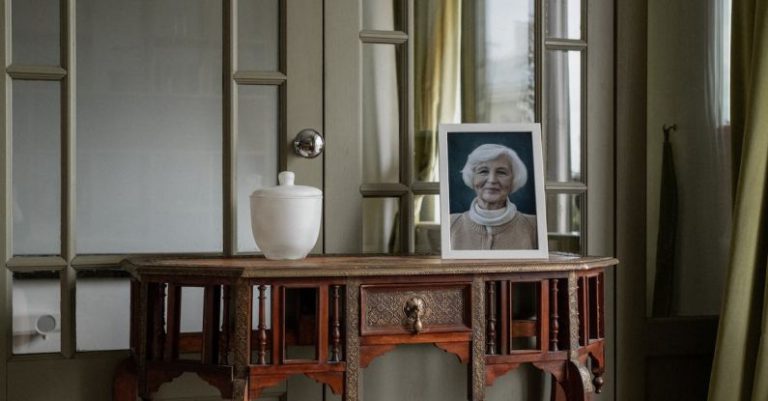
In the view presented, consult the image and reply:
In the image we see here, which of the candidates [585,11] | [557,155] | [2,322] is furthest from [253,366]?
[585,11]

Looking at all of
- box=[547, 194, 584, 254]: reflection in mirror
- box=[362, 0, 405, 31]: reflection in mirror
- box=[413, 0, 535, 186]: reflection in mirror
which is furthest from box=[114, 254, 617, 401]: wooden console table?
box=[362, 0, 405, 31]: reflection in mirror

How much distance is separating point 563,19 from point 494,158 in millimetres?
525

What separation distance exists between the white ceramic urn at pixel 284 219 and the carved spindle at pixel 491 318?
0.41 meters

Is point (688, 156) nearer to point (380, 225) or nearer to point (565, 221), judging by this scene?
point (565, 221)

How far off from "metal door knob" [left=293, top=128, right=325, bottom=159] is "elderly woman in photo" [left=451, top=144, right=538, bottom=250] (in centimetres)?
37

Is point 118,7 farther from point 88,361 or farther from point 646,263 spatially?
point 646,263

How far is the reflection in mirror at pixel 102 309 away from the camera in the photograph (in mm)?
2096

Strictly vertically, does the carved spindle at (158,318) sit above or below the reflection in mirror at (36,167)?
below

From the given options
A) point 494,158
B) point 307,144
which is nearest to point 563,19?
point 494,158

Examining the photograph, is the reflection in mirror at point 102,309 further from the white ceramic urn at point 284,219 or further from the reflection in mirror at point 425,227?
the reflection in mirror at point 425,227

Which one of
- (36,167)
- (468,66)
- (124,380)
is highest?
(468,66)

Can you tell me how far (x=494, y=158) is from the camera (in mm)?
2062

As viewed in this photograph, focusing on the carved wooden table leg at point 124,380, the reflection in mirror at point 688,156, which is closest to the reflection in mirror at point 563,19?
the reflection in mirror at point 688,156

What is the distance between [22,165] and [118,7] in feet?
1.42
